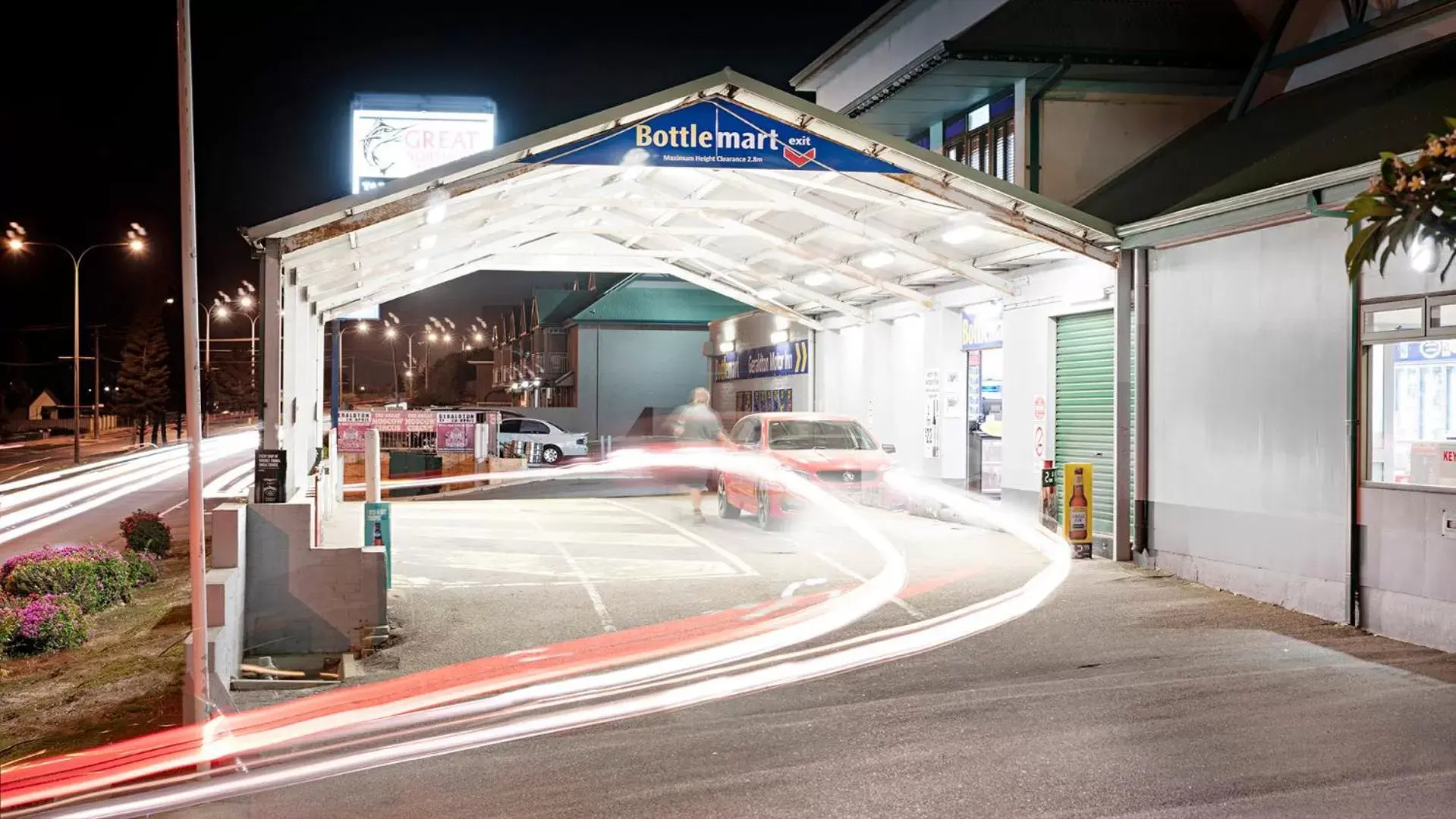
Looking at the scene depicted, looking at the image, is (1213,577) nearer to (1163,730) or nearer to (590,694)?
(1163,730)

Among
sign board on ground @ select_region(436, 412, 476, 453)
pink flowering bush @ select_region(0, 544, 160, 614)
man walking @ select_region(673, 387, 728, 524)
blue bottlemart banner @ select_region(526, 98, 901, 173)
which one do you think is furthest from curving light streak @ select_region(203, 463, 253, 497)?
blue bottlemart banner @ select_region(526, 98, 901, 173)

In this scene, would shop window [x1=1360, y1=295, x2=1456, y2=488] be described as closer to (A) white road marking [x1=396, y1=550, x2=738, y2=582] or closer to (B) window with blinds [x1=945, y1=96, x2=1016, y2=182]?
(A) white road marking [x1=396, y1=550, x2=738, y2=582]

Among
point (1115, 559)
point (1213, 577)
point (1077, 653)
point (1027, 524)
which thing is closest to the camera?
point (1077, 653)

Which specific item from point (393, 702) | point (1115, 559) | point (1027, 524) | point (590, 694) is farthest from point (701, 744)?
point (1027, 524)

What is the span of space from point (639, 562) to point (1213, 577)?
7042 millimetres

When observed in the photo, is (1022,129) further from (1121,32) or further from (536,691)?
(536,691)

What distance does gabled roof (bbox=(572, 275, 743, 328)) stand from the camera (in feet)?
182

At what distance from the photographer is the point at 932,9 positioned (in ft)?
68.8

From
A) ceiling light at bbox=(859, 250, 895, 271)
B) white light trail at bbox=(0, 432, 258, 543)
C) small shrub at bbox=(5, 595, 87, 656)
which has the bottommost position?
white light trail at bbox=(0, 432, 258, 543)

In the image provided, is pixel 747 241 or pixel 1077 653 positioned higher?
pixel 747 241

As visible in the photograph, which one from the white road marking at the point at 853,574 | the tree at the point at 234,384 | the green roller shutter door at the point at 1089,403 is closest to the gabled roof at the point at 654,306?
the green roller shutter door at the point at 1089,403

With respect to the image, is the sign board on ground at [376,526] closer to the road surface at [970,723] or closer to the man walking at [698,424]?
the road surface at [970,723]

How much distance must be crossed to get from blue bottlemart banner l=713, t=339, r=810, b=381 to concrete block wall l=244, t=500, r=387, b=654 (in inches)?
716

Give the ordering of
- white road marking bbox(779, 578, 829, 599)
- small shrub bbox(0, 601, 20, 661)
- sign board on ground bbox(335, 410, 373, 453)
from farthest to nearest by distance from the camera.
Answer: sign board on ground bbox(335, 410, 373, 453)
white road marking bbox(779, 578, 829, 599)
small shrub bbox(0, 601, 20, 661)
